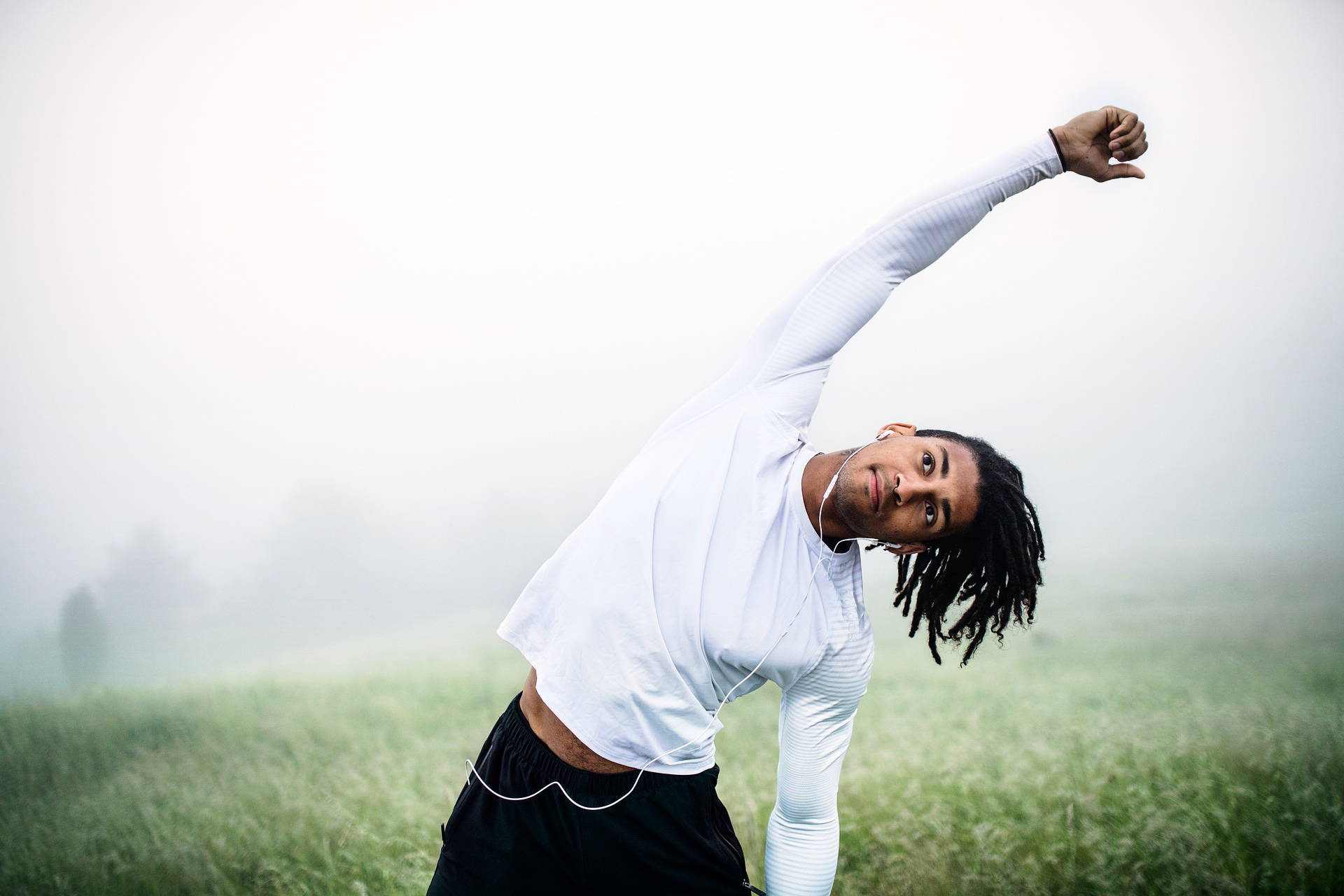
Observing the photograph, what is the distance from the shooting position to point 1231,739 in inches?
141

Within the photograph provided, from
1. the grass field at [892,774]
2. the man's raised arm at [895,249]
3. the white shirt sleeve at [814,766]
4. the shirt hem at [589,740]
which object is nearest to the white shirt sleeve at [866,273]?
the man's raised arm at [895,249]

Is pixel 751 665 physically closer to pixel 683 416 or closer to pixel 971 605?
pixel 683 416

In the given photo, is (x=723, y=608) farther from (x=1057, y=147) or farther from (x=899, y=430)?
(x=1057, y=147)

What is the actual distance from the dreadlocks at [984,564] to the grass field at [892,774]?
1439 mm

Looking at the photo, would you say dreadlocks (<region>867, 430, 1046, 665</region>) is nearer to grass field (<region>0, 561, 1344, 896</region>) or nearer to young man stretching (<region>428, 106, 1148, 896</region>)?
young man stretching (<region>428, 106, 1148, 896</region>)

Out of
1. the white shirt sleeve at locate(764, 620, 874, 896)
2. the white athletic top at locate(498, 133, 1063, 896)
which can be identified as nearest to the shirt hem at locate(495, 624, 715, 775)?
the white athletic top at locate(498, 133, 1063, 896)

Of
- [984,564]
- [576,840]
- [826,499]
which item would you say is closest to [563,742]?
[576,840]

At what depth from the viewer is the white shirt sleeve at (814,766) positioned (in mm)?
1876

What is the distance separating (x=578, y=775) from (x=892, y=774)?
2.14m

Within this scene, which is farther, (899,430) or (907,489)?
(899,430)

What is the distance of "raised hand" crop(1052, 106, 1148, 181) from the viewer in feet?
6.04

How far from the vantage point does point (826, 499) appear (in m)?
1.84

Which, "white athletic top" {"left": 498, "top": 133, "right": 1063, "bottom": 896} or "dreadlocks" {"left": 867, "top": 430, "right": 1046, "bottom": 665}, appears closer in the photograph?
"white athletic top" {"left": 498, "top": 133, "right": 1063, "bottom": 896}

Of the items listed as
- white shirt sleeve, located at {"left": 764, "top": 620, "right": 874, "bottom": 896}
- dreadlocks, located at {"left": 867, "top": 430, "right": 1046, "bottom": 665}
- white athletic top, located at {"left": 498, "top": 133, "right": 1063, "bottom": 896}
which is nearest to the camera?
white athletic top, located at {"left": 498, "top": 133, "right": 1063, "bottom": 896}
